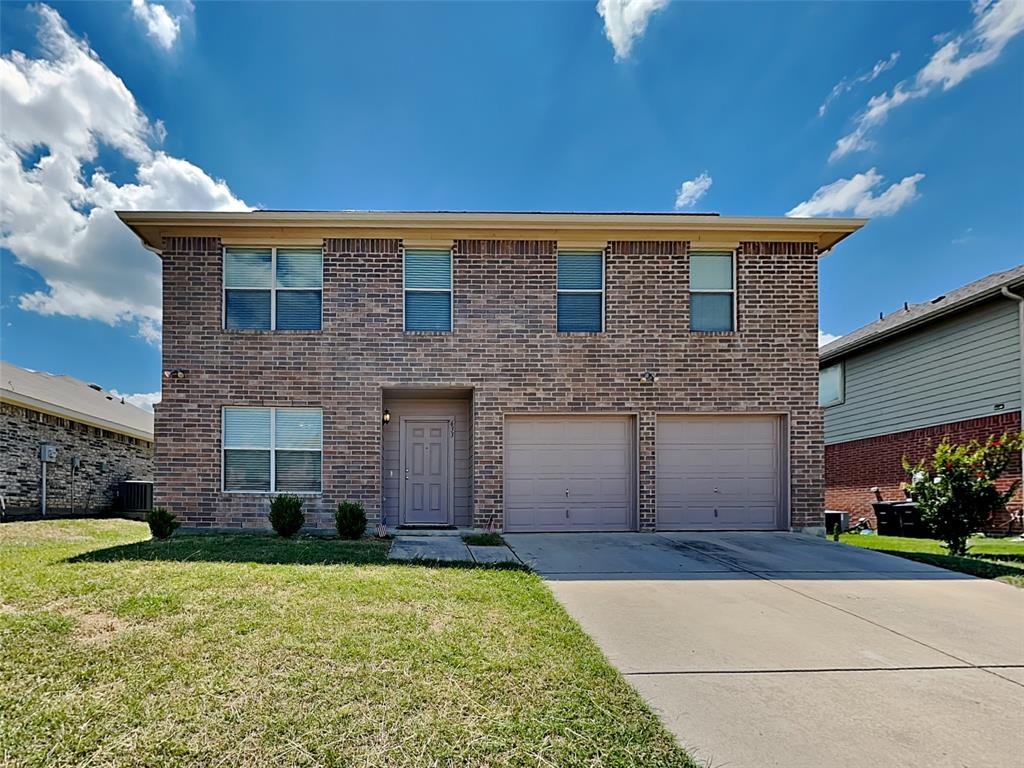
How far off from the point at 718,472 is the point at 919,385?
7.60 m

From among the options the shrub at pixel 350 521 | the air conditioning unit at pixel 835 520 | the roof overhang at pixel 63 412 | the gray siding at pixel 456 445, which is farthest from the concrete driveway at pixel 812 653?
the roof overhang at pixel 63 412

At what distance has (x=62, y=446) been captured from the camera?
1412cm

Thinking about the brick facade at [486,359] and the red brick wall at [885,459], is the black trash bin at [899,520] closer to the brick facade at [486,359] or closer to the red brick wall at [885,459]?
the red brick wall at [885,459]

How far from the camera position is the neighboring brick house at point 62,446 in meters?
12.8

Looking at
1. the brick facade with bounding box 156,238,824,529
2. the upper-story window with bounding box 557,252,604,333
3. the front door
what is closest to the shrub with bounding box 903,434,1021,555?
the brick facade with bounding box 156,238,824,529

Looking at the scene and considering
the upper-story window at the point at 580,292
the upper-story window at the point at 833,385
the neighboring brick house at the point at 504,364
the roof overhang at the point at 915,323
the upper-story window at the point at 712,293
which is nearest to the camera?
the neighboring brick house at the point at 504,364

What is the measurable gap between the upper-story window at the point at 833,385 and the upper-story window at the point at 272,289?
1493 centimetres

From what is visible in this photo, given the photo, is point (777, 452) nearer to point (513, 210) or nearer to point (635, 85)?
point (513, 210)

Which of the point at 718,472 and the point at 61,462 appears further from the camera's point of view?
the point at 61,462

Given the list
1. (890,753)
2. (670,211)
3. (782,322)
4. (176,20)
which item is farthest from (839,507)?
Result: (176,20)

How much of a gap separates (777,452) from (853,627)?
5965 millimetres

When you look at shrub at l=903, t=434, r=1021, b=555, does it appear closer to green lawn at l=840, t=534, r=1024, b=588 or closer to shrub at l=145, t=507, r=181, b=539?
green lawn at l=840, t=534, r=1024, b=588

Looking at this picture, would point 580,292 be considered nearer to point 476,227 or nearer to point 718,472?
point 476,227

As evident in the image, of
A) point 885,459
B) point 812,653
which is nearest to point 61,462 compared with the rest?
point 812,653
